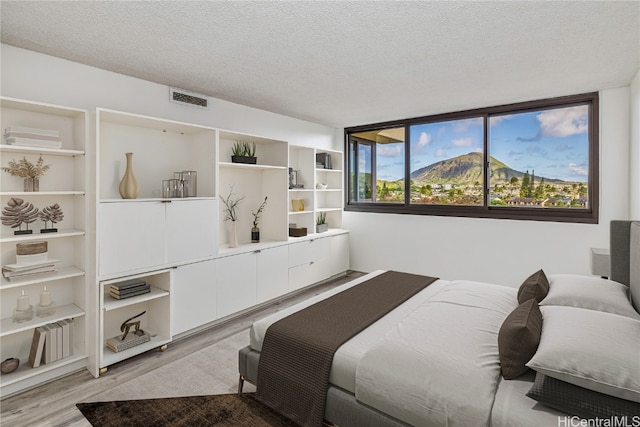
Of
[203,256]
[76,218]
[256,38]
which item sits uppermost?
[256,38]

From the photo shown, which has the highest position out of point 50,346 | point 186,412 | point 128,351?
point 50,346

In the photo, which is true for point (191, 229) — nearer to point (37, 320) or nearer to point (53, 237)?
point (53, 237)

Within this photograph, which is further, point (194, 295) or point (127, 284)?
point (194, 295)

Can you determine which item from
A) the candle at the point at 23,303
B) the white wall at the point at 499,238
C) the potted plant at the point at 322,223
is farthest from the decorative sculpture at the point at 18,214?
the white wall at the point at 499,238

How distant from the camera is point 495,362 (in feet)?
5.38

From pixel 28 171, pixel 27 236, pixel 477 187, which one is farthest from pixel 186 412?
pixel 477 187

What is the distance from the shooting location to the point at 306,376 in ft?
6.29

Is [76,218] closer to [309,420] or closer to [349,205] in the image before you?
[309,420]

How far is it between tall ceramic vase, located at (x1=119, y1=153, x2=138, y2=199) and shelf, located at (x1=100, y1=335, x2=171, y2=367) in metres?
1.29

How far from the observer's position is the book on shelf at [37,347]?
249cm

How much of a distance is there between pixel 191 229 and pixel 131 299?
0.78 metres

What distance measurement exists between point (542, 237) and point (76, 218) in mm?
4925

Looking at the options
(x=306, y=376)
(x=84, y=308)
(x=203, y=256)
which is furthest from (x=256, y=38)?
(x=84, y=308)

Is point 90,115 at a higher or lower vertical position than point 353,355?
higher
